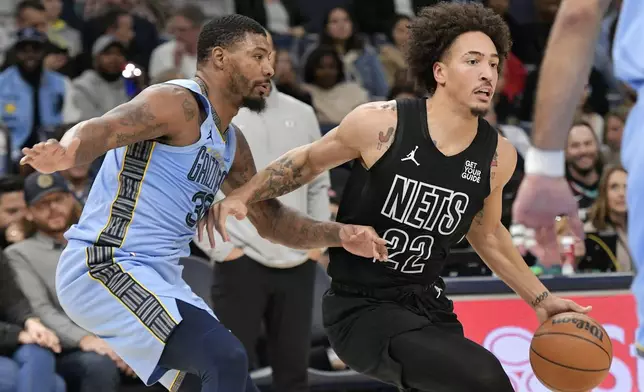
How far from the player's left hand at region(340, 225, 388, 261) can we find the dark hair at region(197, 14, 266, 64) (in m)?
0.92

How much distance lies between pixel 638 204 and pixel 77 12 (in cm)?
931

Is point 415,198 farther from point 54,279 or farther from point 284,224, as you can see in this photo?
point 54,279

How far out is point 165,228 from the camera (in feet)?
13.7

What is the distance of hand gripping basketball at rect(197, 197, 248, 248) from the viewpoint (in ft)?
13.4

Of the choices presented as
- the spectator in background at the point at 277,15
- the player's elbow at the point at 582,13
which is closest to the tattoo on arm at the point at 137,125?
the player's elbow at the point at 582,13

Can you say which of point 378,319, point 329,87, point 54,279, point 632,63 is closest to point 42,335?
point 54,279

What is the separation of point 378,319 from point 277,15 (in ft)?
24.9

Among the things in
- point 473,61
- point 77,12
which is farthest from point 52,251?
point 77,12

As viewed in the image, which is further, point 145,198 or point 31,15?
point 31,15

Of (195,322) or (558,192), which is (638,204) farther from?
(195,322)

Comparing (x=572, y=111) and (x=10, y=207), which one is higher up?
(x=572, y=111)

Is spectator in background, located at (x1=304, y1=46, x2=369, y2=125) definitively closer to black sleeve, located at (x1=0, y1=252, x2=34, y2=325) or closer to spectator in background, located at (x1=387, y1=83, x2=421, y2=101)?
spectator in background, located at (x1=387, y1=83, x2=421, y2=101)

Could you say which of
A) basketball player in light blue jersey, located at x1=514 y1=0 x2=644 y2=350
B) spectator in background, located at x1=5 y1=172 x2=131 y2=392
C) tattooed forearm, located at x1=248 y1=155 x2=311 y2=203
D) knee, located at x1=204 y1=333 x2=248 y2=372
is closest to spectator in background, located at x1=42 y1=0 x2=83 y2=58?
spectator in background, located at x1=5 y1=172 x2=131 y2=392

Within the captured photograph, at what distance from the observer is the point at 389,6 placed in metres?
11.9
